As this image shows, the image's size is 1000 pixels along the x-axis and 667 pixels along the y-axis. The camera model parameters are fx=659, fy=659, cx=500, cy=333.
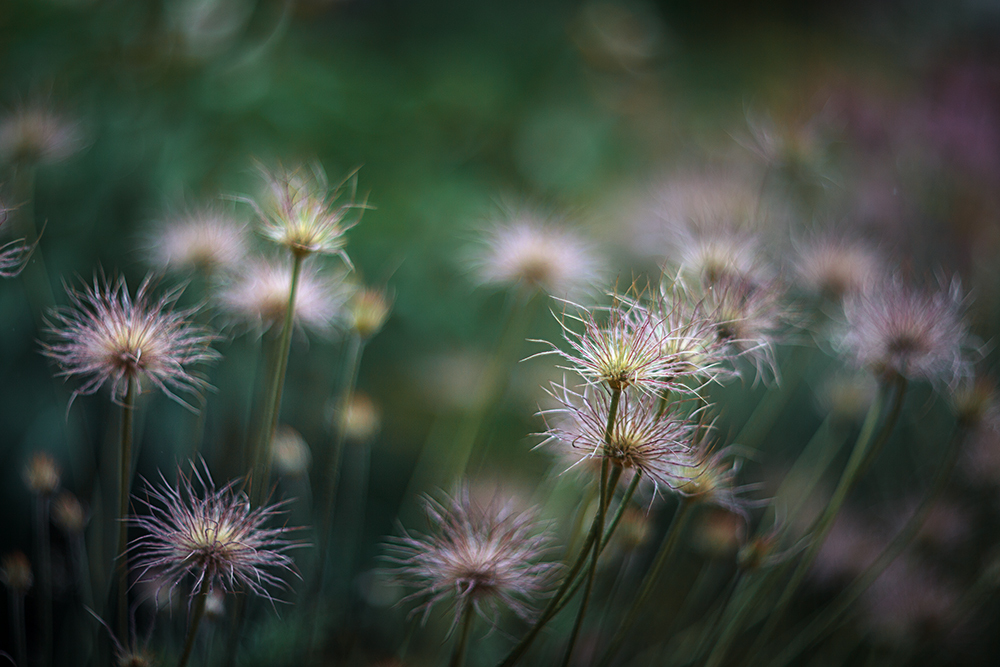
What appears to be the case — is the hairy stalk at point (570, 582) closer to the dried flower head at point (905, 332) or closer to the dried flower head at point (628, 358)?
the dried flower head at point (628, 358)

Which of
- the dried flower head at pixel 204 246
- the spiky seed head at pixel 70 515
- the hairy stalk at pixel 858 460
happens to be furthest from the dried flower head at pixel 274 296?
the hairy stalk at pixel 858 460

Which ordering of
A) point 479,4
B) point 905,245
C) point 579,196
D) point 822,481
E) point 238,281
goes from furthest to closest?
point 479,4, point 579,196, point 905,245, point 822,481, point 238,281

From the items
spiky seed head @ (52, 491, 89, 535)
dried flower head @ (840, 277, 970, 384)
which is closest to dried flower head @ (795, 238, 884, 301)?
dried flower head @ (840, 277, 970, 384)

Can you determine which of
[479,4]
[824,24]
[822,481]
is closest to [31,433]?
[822,481]

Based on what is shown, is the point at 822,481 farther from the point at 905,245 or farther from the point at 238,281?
the point at 238,281

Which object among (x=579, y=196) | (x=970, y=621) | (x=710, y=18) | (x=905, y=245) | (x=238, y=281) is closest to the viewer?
(x=238, y=281)

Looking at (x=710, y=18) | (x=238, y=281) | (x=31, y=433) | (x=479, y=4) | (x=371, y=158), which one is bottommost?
(x=31, y=433)

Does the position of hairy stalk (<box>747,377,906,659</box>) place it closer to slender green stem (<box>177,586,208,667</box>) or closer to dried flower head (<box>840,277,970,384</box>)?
dried flower head (<box>840,277,970,384</box>)

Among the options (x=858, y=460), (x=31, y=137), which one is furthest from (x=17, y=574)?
(x=858, y=460)
